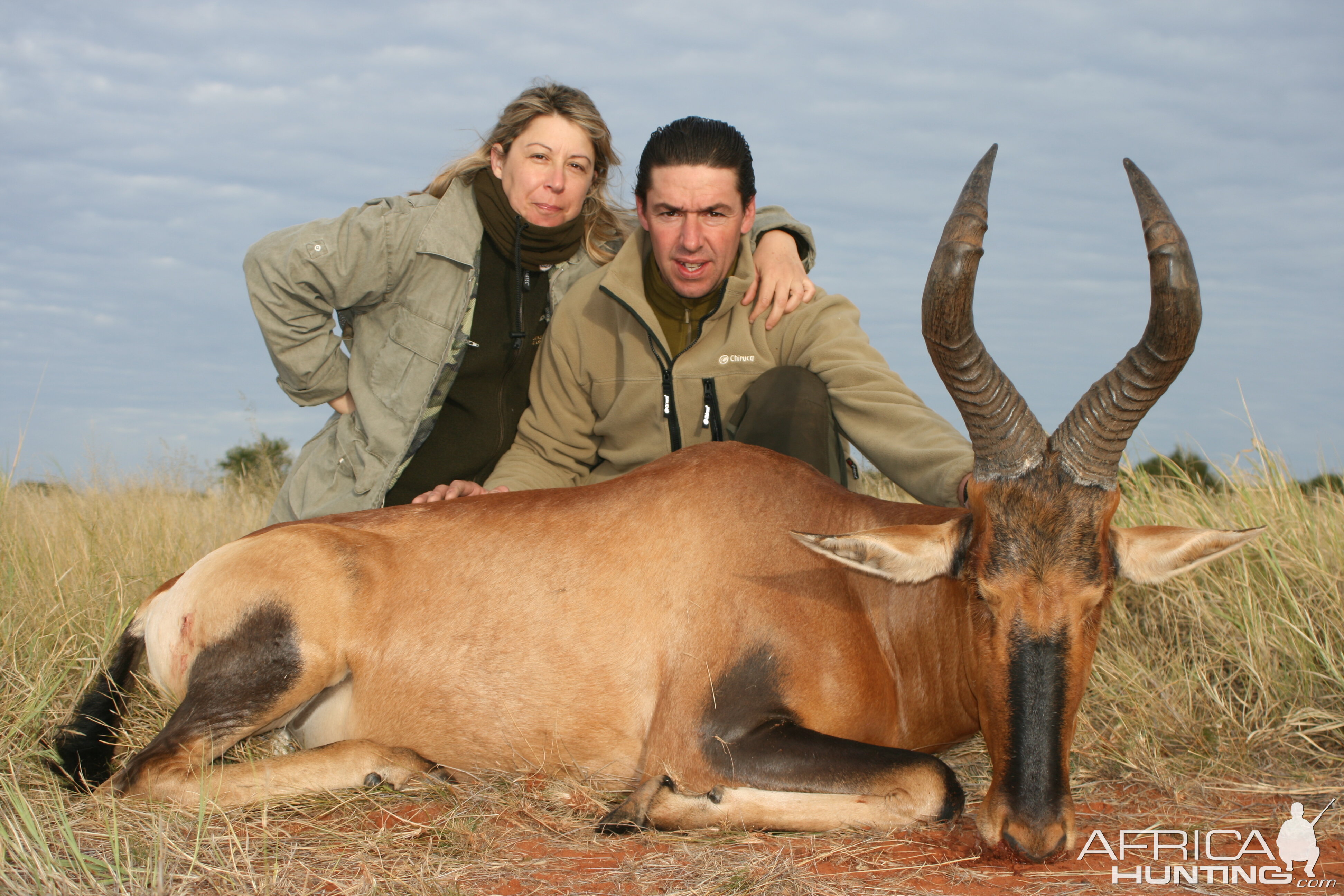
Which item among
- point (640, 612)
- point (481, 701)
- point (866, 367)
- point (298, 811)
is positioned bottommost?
point (298, 811)

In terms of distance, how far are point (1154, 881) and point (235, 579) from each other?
12.9 ft

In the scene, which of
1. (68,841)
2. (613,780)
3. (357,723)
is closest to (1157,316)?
(613,780)

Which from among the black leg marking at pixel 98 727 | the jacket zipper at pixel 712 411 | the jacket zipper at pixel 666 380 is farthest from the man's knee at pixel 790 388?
the black leg marking at pixel 98 727

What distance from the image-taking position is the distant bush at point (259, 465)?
1617cm

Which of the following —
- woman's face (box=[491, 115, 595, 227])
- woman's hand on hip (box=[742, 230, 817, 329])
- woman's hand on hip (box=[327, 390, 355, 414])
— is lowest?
woman's hand on hip (box=[327, 390, 355, 414])

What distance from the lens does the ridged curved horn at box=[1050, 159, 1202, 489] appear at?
3.84 meters

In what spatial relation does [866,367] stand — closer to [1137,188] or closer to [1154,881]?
[1137,188]

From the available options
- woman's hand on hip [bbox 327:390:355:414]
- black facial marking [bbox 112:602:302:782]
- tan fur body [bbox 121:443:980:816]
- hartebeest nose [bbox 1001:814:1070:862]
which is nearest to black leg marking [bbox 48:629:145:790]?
tan fur body [bbox 121:443:980:816]

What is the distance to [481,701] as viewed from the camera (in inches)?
183

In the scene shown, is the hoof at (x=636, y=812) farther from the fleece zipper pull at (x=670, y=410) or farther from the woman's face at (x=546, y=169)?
the woman's face at (x=546, y=169)

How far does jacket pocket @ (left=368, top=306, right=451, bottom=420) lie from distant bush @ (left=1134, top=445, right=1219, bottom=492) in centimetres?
583

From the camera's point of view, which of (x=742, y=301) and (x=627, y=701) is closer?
(x=627, y=701)

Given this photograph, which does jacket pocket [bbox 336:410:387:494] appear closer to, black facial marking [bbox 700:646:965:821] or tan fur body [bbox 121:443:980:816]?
tan fur body [bbox 121:443:980:816]

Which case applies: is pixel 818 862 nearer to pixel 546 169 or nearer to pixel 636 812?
pixel 636 812
